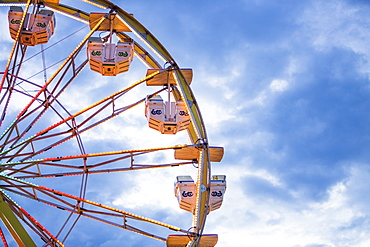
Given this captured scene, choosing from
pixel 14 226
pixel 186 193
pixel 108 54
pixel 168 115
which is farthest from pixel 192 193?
pixel 14 226

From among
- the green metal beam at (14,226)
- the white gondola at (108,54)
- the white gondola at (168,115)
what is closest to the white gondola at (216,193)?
the white gondola at (168,115)

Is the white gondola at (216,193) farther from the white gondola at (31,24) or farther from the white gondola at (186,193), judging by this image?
the white gondola at (31,24)

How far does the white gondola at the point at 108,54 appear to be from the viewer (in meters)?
20.6

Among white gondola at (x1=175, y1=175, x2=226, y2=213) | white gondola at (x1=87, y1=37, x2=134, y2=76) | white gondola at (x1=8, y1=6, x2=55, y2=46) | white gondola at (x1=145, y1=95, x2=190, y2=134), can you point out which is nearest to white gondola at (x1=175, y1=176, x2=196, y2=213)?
white gondola at (x1=175, y1=175, x2=226, y2=213)

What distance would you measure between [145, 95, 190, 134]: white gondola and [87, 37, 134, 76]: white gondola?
60.6 inches

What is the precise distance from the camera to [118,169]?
1856 cm

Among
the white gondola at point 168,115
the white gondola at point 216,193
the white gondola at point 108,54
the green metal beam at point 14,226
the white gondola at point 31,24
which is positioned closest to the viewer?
the green metal beam at point 14,226

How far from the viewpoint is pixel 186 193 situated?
19484 mm

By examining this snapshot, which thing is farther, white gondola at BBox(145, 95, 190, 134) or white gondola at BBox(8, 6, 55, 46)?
white gondola at BBox(8, 6, 55, 46)

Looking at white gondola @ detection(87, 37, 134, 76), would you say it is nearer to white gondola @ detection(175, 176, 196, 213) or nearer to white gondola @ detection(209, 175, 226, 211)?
white gondola @ detection(175, 176, 196, 213)

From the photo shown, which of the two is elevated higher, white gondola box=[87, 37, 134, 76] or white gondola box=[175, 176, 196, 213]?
white gondola box=[87, 37, 134, 76]

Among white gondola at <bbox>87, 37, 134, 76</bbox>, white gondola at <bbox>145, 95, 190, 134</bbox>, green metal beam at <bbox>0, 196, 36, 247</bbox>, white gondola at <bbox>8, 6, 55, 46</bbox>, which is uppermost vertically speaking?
white gondola at <bbox>8, 6, 55, 46</bbox>

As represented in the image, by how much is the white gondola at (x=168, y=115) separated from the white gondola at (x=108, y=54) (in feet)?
5.05

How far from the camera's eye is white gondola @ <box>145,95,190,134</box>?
20156 millimetres
